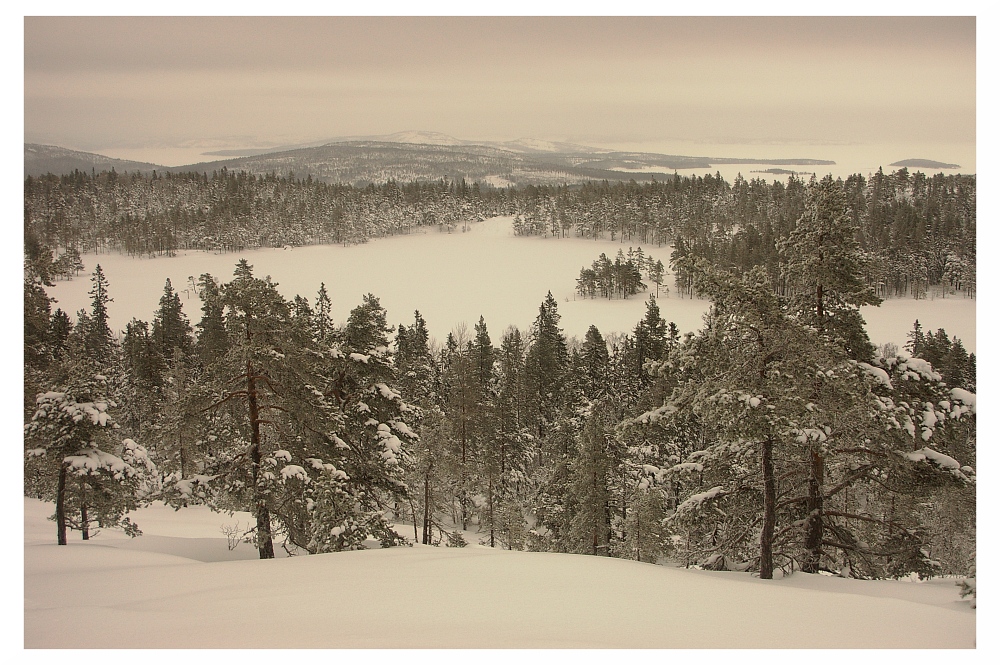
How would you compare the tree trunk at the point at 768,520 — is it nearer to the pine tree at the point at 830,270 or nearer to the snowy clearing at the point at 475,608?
the snowy clearing at the point at 475,608

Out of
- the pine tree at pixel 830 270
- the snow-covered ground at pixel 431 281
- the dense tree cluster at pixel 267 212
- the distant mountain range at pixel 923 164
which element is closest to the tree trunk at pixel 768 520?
the pine tree at pixel 830 270

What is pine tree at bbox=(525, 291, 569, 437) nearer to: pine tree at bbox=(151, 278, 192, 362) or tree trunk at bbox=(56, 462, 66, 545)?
pine tree at bbox=(151, 278, 192, 362)

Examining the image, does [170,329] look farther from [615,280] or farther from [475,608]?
[615,280]

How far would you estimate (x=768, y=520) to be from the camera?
915cm

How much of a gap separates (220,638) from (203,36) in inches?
375

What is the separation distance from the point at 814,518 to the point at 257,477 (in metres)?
10.1

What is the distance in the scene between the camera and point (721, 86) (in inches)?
456

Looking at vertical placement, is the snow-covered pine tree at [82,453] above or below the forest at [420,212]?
below

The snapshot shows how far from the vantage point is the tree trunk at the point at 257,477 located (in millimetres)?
10539

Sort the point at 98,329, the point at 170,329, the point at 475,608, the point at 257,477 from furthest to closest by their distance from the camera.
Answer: the point at 170,329
the point at 98,329
the point at 257,477
the point at 475,608

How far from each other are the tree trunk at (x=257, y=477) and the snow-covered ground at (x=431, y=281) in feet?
115

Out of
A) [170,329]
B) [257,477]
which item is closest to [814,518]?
[257,477]
